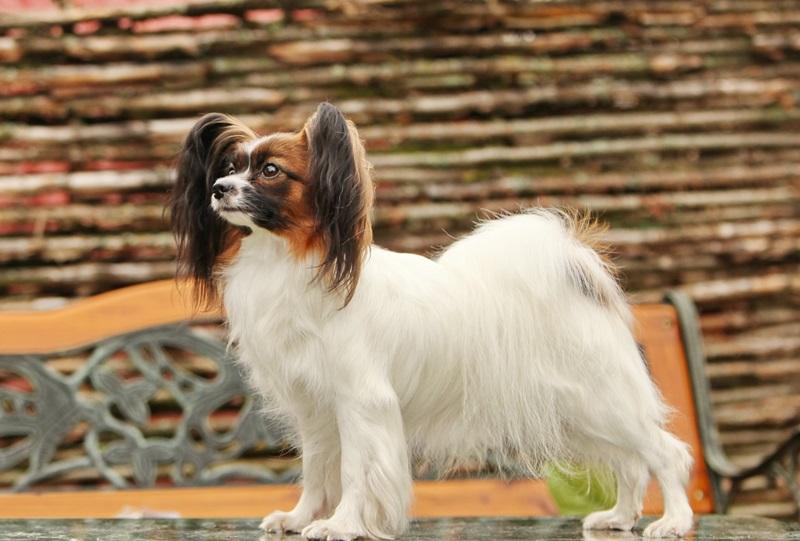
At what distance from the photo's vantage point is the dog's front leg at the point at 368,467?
164 cm

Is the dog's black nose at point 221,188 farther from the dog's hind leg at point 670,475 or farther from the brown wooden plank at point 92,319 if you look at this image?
the brown wooden plank at point 92,319

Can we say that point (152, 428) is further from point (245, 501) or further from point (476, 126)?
point (476, 126)

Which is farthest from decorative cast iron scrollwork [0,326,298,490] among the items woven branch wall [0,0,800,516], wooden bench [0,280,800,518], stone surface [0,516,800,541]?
stone surface [0,516,800,541]

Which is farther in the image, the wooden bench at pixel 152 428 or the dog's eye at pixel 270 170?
the wooden bench at pixel 152 428

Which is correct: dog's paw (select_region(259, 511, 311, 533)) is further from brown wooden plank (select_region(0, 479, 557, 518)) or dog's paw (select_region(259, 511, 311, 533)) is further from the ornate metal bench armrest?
the ornate metal bench armrest

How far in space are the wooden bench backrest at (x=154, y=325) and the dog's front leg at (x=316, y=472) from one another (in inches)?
38.3

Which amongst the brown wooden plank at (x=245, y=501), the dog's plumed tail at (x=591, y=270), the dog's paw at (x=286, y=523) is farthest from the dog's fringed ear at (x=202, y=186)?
the brown wooden plank at (x=245, y=501)

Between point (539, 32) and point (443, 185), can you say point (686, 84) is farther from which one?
point (443, 185)

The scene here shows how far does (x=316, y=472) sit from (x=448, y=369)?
10.3 inches

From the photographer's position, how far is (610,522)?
1936 mm

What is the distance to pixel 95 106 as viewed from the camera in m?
2.99

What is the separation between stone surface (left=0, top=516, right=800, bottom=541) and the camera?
70.2 inches

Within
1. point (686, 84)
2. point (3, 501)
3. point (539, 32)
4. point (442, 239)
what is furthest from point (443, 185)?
point (3, 501)

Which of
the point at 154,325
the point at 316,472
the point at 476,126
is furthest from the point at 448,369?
the point at 476,126
